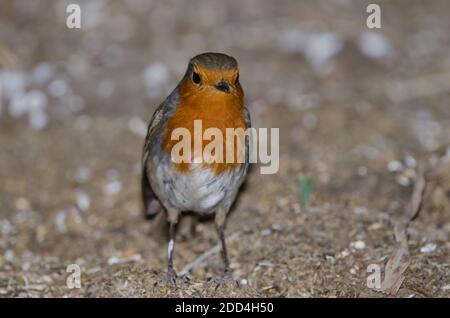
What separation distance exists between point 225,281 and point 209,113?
1053 mm

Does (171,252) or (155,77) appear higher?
(155,77)

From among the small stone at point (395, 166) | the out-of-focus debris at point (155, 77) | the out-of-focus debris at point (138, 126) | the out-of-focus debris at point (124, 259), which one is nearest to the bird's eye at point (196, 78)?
the out-of-focus debris at point (124, 259)

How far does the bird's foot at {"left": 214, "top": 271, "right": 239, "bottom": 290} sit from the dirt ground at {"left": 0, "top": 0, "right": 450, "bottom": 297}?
0.04m

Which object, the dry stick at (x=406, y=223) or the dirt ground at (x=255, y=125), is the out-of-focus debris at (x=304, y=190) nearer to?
the dirt ground at (x=255, y=125)

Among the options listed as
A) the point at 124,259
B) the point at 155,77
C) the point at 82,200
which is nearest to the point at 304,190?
the point at 124,259

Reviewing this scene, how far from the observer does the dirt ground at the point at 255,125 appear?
4.89m

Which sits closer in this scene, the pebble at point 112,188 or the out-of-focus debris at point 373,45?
the pebble at point 112,188

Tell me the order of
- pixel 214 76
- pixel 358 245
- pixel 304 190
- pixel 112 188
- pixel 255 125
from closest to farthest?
pixel 214 76, pixel 358 245, pixel 304 190, pixel 112 188, pixel 255 125

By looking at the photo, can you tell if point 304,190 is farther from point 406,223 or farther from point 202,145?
point 202,145

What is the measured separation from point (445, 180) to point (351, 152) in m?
0.82

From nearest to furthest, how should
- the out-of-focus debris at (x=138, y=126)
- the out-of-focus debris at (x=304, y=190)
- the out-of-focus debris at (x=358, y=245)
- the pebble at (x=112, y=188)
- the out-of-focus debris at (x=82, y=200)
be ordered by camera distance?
the out-of-focus debris at (x=358, y=245)
the out-of-focus debris at (x=304, y=190)
the out-of-focus debris at (x=82, y=200)
the pebble at (x=112, y=188)
the out-of-focus debris at (x=138, y=126)

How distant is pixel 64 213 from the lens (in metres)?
5.76

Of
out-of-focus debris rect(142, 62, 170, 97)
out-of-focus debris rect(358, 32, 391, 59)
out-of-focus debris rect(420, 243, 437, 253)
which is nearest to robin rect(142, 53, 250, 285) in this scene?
out-of-focus debris rect(420, 243, 437, 253)

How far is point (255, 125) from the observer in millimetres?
6539
